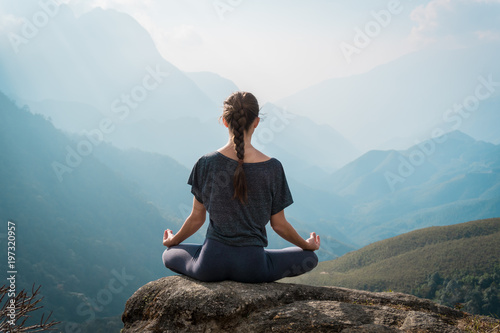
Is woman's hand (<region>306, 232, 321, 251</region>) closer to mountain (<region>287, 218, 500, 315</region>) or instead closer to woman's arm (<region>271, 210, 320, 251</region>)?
woman's arm (<region>271, 210, 320, 251</region>)

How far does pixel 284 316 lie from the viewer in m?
3.75

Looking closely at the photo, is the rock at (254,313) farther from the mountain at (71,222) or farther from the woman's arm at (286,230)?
the mountain at (71,222)

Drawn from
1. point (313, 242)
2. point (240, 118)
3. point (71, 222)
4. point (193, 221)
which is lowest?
point (313, 242)

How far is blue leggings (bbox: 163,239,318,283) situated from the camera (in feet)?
13.7

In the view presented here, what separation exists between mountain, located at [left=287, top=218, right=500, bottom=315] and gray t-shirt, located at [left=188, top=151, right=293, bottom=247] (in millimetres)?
44524

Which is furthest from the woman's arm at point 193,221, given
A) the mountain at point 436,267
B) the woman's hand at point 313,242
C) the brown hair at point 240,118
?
the mountain at point 436,267

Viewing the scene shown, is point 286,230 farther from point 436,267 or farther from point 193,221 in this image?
point 436,267

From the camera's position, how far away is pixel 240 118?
162 inches

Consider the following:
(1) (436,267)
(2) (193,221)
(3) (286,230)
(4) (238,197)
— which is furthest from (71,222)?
(4) (238,197)

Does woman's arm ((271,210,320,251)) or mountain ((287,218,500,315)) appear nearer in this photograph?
woman's arm ((271,210,320,251))

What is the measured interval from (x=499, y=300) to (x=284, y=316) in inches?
1926

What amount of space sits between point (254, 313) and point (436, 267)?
55128mm

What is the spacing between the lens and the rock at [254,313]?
3639 mm

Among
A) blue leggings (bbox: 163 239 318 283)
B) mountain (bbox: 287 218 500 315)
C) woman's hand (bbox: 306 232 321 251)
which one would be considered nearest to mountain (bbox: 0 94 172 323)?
mountain (bbox: 287 218 500 315)
